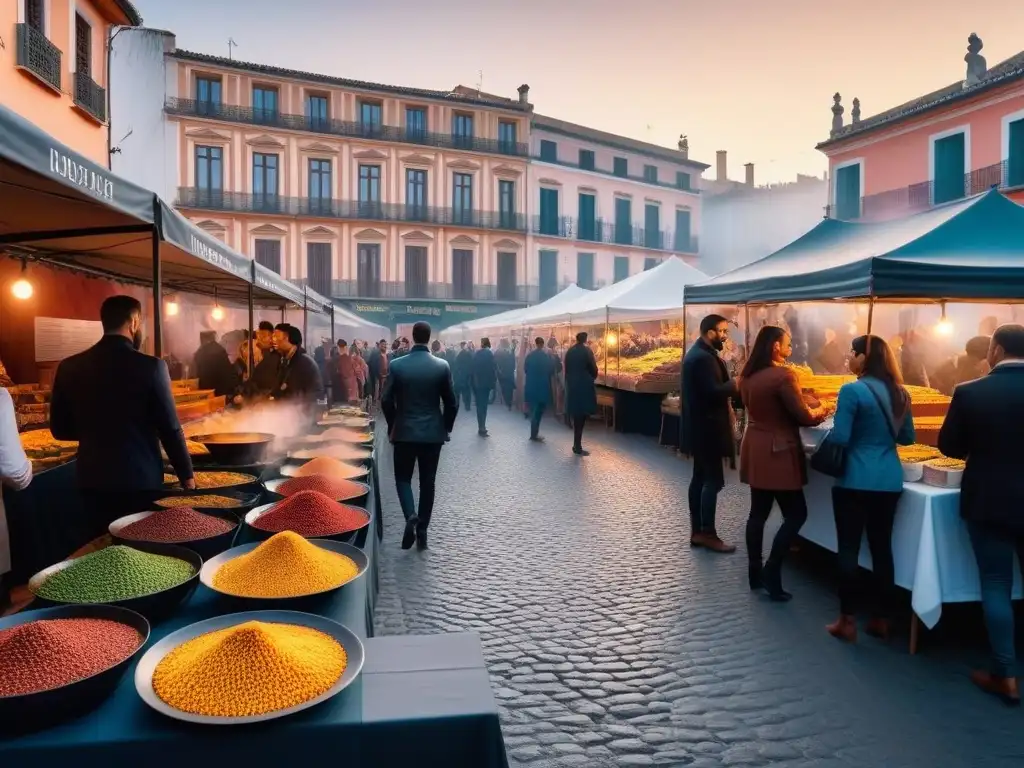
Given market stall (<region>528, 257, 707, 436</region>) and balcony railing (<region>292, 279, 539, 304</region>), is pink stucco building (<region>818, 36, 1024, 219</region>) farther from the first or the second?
balcony railing (<region>292, 279, 539, 304</region>)

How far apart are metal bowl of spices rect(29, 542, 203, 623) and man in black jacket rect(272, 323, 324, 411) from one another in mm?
4047

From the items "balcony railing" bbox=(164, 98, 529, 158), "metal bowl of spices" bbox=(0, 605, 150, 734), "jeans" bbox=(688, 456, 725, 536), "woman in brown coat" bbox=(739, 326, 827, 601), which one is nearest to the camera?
"metal bowl of spices" bbox=(0, 605, 150, 734)

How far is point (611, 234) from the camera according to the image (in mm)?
41844

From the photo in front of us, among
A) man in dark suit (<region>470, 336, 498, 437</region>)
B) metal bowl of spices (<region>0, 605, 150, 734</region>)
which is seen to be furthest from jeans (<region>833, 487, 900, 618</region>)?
man in dark suit (<region>470, 336, 498, 437</region>)

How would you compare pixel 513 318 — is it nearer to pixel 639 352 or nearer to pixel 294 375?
pixel 639 352

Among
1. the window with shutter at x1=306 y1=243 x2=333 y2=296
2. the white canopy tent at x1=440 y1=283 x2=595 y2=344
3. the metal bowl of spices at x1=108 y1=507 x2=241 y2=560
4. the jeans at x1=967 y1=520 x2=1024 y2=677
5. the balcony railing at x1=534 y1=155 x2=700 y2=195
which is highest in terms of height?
the balcony railing at x1=534 y1=155 x2=700 y2=195

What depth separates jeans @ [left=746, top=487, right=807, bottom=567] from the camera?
464 cm

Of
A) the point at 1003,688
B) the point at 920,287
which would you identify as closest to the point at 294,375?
the point at 920,287

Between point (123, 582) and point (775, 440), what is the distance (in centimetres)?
372

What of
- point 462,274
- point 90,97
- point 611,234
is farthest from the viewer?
point 611,234

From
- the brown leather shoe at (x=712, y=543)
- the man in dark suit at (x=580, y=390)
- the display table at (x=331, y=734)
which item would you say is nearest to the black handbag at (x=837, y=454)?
the brown leather shoe at (x=712, y=543)

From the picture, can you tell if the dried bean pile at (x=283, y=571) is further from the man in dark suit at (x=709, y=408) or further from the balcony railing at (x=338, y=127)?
the balcony railing at (x=338, y=127)

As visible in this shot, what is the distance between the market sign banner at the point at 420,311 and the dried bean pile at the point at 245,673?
3354 cm

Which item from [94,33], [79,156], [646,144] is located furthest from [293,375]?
[646,144]
